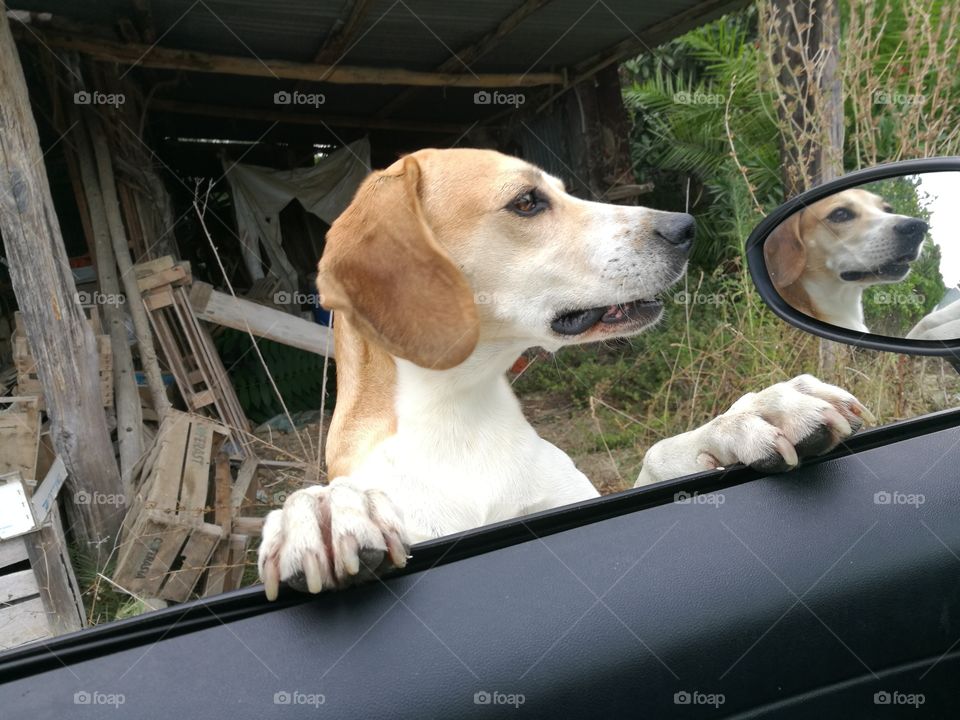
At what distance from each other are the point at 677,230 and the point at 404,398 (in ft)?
2.80

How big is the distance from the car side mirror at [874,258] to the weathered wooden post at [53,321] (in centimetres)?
434

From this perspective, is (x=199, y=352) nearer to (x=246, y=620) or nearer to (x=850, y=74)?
(x=850, y=74)

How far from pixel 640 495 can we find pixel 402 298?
978mm

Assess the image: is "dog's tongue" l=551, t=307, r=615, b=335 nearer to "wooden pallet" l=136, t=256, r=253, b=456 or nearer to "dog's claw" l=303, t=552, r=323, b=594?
"dog's claw" l=303, t=552, r=323, b=594

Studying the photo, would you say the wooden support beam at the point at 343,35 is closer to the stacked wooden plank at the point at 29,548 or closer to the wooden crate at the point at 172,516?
the wooden crate at the point at 172,516

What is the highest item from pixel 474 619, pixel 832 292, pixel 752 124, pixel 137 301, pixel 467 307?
pixel 752 124

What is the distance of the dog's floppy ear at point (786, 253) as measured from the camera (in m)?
1.74

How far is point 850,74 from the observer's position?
3.61m

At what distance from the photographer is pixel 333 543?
1.06 m

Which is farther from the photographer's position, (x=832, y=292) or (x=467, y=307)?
(x=467, y=307)

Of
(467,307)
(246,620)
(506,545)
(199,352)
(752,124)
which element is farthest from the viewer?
(752,124)

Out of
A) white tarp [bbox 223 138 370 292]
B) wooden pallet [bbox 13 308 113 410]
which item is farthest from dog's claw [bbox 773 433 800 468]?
white tarp [bbox 223 138 370 292]

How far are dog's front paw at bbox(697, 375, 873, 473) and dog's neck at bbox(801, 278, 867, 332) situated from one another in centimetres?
20

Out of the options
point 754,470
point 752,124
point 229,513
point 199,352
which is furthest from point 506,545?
point 752,124
